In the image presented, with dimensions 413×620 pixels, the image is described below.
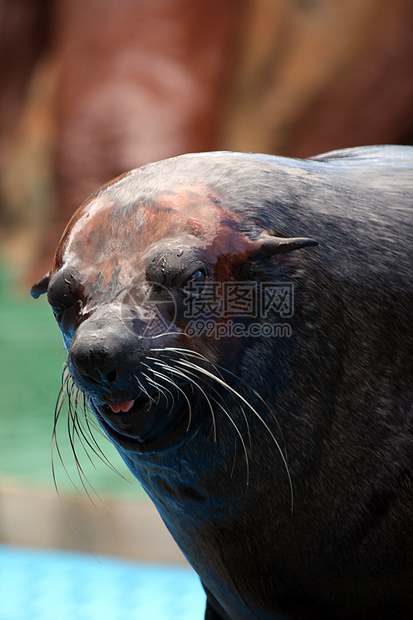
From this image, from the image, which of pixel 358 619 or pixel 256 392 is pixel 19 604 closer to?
pixel 358 619

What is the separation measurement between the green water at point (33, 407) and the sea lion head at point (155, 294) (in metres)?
1.25

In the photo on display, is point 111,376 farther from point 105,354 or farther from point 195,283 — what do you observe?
point 195,283

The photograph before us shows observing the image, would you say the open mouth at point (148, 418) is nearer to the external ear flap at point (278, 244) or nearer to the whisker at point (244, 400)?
the whisker at point (244, 400)

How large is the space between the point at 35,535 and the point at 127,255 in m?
2.61

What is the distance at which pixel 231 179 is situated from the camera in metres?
1.53

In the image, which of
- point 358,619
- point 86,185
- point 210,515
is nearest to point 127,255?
point 210,515

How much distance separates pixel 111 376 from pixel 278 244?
14.7 inches

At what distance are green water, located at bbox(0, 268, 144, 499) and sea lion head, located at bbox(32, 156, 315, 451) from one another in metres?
1.25

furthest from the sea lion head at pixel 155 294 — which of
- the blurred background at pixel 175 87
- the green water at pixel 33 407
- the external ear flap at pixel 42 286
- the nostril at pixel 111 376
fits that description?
the blurred background at pixel 175 87

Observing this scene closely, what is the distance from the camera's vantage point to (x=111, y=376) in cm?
137

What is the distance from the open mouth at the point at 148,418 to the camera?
1445mm

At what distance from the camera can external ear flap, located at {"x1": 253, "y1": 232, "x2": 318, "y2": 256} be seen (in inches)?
56.4

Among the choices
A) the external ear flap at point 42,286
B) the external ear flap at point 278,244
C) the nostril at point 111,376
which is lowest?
the external ear flap at point 42,286

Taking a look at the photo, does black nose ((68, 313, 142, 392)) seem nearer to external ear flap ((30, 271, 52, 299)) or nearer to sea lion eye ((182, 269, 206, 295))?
sea lion eye ((182, 269, 206, 295))
